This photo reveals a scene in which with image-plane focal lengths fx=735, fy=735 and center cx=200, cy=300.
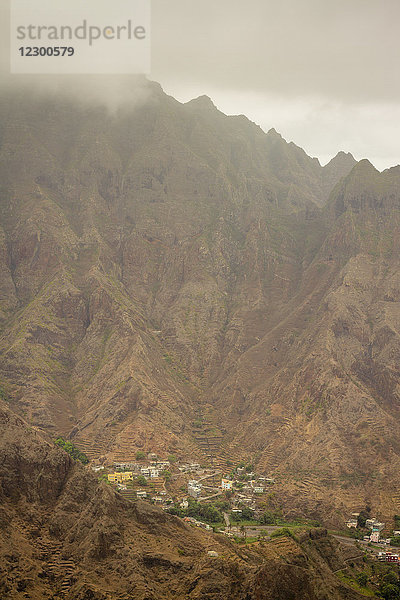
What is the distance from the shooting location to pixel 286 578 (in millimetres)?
72500

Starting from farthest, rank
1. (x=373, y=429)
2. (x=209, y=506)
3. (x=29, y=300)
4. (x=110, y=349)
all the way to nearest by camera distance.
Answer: (x=29, y=300), (x=110, y=349), (x=373, y=429), (x=209, y=506)

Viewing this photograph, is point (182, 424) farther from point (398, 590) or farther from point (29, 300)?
point (398, 590)

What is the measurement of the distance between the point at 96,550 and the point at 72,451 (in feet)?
259

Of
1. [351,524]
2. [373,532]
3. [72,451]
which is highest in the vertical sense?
[72,451]

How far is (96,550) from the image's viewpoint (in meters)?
72.4

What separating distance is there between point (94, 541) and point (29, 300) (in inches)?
5240

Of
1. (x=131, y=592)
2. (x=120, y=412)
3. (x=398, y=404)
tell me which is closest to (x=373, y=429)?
(x=398, y=404)

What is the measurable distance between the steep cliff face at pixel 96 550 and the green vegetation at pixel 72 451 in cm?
6427

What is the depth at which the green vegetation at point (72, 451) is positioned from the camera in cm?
14762

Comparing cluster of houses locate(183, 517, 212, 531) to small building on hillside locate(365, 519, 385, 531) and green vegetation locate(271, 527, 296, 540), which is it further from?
small building on hillside locate(365, 519, 385, 531)

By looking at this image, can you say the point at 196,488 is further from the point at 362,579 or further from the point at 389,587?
the point at 389,587

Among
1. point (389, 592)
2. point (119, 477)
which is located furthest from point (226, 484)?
point (389, 592)

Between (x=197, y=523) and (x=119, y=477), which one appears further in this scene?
(x=119, y=477)

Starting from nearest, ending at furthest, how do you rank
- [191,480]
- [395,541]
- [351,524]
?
Answer: [395,541]
[351,524]
[191,480]
